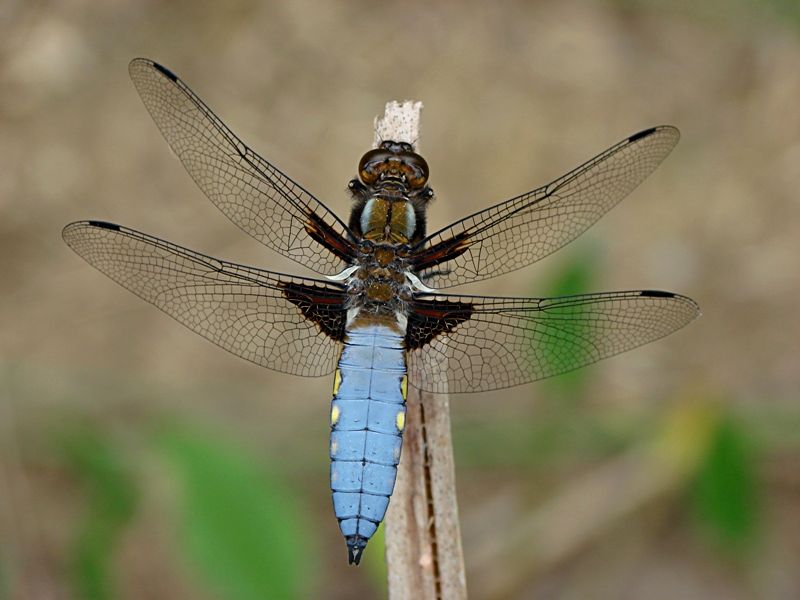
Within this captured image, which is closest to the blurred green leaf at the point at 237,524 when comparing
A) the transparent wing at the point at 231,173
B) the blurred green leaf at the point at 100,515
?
the blurred green leaf at the point at 100,515

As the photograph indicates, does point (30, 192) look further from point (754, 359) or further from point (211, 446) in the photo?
point (754, 359)

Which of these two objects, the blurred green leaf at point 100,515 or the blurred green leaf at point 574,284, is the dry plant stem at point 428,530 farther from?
the blurred green leaf at point 100,515

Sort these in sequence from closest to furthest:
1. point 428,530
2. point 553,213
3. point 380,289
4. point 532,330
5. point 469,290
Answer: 1. point 428,530
2. point 380,289
3. point 532,330
4. point 553,213
5. point 469,290

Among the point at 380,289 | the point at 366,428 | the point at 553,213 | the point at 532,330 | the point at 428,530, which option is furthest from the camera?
the point at 553,213

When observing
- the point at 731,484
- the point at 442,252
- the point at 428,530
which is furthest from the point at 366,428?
the point at 731,484

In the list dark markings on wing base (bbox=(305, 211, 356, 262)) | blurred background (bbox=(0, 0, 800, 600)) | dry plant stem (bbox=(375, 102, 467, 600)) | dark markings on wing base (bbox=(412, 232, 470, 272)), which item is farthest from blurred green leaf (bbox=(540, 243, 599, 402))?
dry plant stem (bbox=(375, 102, 467, 600))

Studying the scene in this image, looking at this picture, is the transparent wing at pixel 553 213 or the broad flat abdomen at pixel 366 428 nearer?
the broad flat abdomen at pixel 366 428

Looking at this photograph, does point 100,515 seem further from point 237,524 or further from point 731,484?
point 731,484

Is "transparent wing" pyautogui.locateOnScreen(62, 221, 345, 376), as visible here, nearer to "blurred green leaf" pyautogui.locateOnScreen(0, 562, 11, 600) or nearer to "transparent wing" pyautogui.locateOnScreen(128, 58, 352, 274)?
"transparent wing" pyautogui.locateOnScreen(128, 58, 352, 274)
